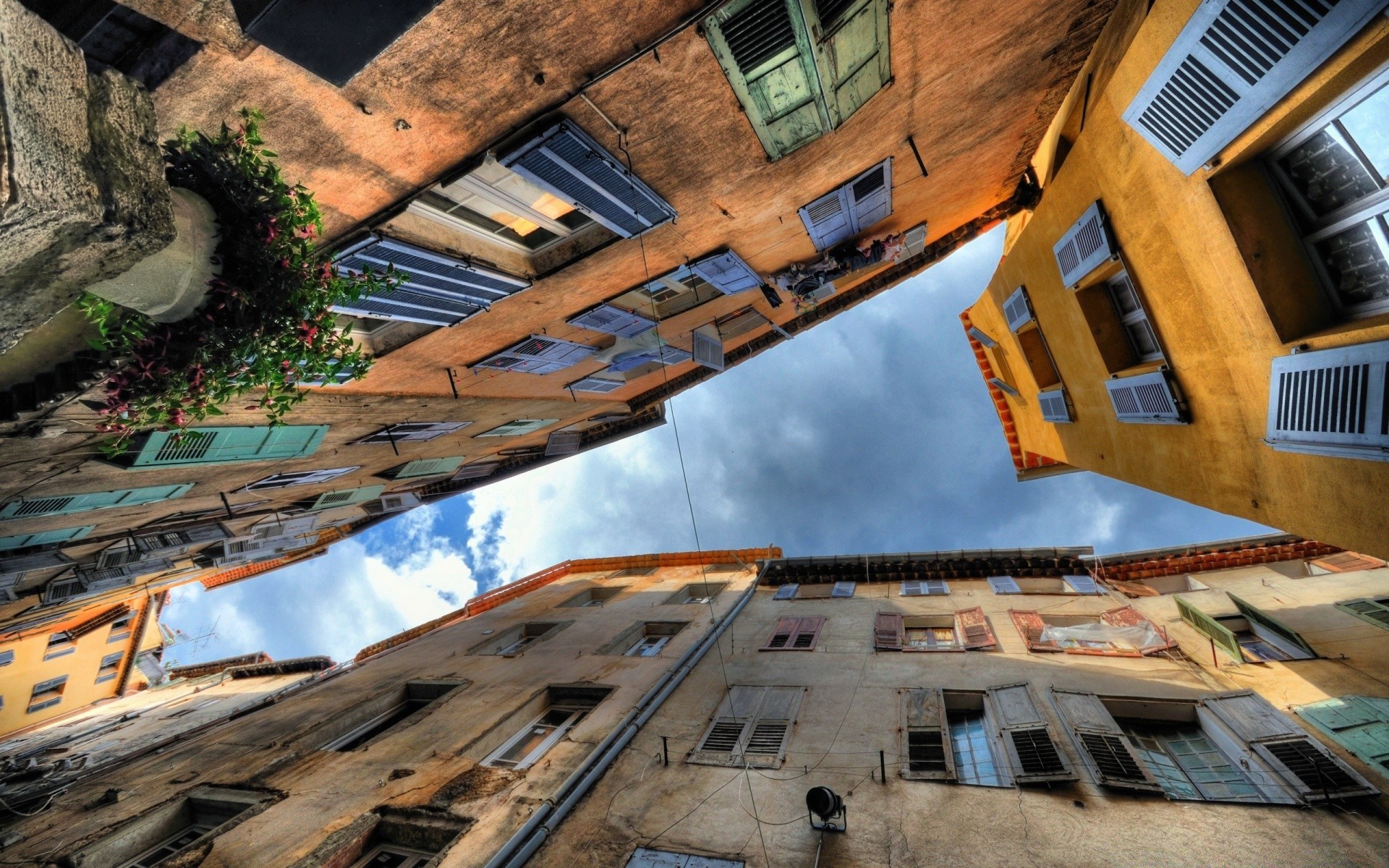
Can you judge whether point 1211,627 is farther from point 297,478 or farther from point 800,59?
A: point 297,478

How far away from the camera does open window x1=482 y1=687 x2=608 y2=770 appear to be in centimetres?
1045

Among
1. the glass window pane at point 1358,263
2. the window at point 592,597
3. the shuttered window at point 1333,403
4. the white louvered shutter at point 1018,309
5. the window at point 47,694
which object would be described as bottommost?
the window at point 592,597

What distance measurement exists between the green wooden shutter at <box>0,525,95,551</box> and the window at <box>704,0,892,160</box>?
14.5m

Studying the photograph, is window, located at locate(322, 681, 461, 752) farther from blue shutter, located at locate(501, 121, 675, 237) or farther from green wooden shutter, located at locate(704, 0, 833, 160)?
green wooden shutter, located at locate(704, 0, 833, 160)

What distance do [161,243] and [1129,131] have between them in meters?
9.78

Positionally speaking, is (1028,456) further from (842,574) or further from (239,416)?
(239,416)

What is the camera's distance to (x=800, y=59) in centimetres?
601

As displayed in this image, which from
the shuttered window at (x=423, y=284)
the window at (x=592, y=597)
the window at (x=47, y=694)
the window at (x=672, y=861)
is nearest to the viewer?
the shuttered window at (x=423, y=284)

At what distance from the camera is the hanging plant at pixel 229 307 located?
4043mm

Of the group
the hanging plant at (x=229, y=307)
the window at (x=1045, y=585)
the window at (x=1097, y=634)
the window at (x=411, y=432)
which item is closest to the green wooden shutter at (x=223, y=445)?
the window at (x=411, y=432)

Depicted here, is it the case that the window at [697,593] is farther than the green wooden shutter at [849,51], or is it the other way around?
the window at [697,593]

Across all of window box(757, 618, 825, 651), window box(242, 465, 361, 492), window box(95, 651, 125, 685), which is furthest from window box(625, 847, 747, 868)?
window box(95, 651, 125, 685)

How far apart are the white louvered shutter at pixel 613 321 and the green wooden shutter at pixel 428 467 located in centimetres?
824

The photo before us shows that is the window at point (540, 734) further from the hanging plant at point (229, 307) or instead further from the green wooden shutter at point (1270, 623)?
the green wooden shutter at point (1270, 623)
